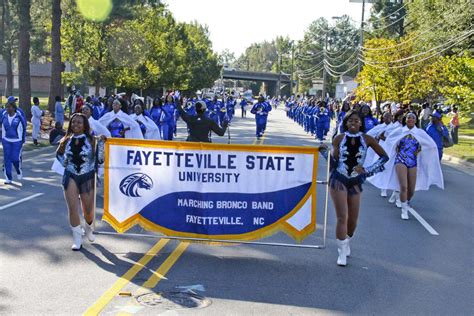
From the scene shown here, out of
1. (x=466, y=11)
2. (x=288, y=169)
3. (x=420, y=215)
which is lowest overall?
(x=420, y=215)

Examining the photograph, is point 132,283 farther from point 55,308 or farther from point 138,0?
point 138,0

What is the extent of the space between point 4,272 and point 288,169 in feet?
10.8

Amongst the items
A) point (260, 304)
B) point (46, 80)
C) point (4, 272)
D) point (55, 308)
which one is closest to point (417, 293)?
point (260, 304)

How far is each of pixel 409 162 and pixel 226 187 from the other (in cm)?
467

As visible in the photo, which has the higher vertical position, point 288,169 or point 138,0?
point 138,0

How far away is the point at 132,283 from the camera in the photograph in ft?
23.7

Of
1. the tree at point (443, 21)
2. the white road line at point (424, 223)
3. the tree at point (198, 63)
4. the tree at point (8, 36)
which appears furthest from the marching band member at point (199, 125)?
the tree at point (198, 63)

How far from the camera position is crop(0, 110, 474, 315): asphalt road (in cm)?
659

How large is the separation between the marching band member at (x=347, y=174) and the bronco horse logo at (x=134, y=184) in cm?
214

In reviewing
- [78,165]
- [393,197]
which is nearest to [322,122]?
[393,197]

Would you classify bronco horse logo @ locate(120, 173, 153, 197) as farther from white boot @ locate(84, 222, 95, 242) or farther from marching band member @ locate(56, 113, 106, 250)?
white boot @ locate(84, 222, 95, 242)

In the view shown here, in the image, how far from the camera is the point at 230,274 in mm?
7727

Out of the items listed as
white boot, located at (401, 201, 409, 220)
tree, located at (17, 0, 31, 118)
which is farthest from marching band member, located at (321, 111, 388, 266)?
tree, located at (17, 0, 31, 118)

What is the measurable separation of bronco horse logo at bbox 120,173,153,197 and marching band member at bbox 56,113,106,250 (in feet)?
1.34
